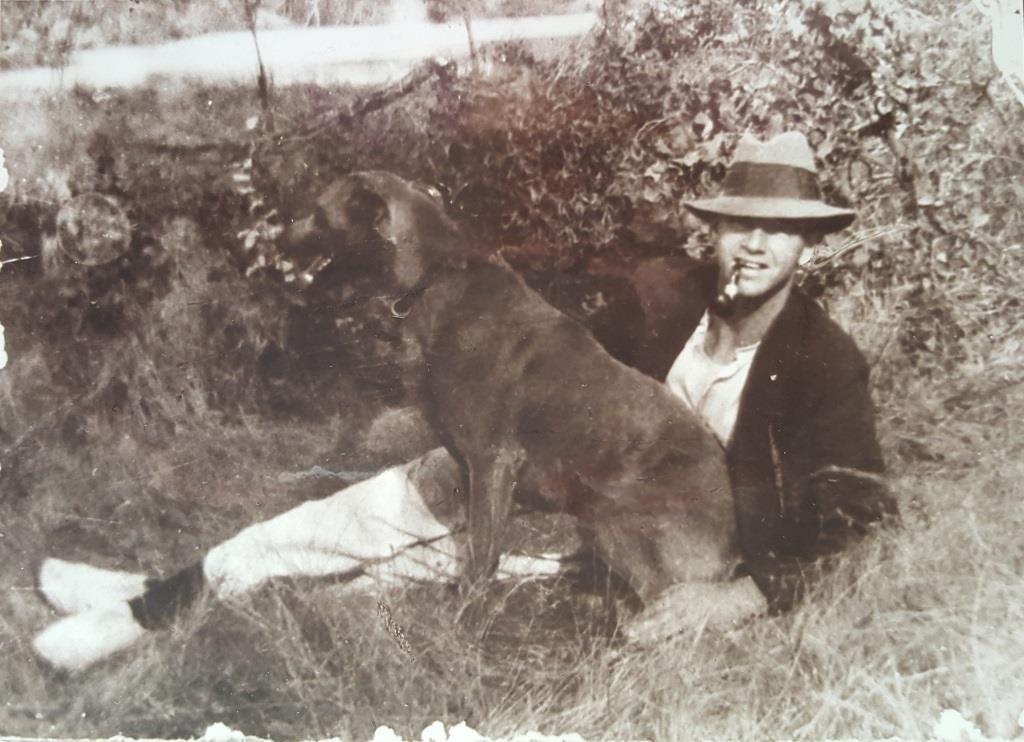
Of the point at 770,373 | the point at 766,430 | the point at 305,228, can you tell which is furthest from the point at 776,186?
the point at 305,228

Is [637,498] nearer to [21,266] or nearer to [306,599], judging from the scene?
[306,599]

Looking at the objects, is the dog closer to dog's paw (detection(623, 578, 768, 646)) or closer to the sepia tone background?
dog's paw (detection(623, 578, 768, 646))

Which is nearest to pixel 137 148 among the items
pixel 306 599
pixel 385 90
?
pixel 385 90

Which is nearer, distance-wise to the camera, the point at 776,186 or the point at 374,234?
the point at 776,186

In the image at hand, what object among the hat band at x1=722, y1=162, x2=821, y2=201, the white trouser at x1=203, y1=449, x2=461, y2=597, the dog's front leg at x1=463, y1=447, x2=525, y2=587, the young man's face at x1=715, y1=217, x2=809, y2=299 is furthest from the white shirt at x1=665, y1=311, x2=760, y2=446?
the white trouser at x1=203, y1=449, x2=461, y2=597

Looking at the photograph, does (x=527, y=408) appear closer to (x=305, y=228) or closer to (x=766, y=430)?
(x=766, y=430)

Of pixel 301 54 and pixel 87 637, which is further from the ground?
pixel 301 54

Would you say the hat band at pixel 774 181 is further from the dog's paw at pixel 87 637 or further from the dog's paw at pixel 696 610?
the dog's paw at pixel 87 637

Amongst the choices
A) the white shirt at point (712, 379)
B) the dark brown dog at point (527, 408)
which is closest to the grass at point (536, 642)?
the dark brown dog at point (527, 408)
